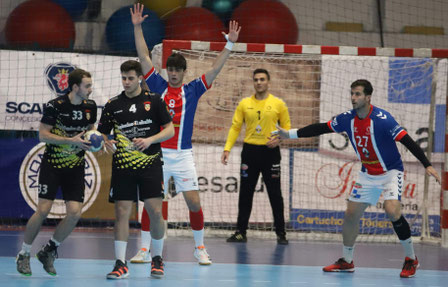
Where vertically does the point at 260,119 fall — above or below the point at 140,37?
below

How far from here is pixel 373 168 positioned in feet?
25.8

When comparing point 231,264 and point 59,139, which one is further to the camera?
point 231,264

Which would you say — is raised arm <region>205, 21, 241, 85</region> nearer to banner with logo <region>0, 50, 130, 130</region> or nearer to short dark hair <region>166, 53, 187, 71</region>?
short dark hair <region>166, 53, 187, 71</region>

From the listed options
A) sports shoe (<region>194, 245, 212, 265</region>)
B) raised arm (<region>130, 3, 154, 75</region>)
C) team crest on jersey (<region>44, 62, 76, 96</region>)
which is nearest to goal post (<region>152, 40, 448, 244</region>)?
team crest on jersey (<region>44, 62, 76, 96</region>)

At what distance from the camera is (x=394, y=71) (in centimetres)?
1113

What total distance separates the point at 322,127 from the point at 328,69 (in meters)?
3.24

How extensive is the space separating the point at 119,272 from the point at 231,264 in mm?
1753

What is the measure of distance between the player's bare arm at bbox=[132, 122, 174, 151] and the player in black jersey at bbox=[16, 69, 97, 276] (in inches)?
23.8

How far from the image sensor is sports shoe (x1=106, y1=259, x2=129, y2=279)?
6707 mm

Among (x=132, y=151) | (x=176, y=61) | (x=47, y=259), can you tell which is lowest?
(x=47, y=259)

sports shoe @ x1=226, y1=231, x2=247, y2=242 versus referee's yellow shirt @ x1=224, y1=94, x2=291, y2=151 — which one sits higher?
referee's yellow shirt @ x1=224, y1=94, x2=291, y2=151

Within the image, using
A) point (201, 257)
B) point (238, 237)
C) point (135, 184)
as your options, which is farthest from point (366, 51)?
point (135, 184)

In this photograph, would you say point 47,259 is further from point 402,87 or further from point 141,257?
point 402,87

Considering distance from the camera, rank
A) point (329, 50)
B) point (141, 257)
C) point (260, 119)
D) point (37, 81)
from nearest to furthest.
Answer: point (141, 257)
point (260, 119)
point (329, 50)
point (37, 81)
